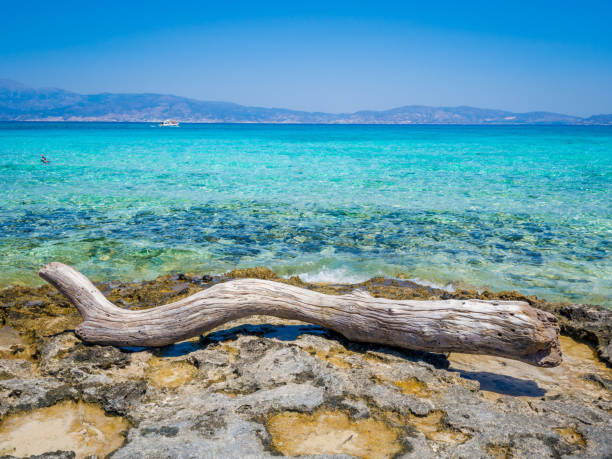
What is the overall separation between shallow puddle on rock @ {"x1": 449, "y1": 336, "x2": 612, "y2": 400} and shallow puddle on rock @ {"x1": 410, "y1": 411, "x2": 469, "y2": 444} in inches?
34.5

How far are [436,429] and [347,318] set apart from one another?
1716mm

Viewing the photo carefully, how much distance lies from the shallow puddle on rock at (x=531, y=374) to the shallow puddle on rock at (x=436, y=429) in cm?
88

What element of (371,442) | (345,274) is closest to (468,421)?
(371,442)

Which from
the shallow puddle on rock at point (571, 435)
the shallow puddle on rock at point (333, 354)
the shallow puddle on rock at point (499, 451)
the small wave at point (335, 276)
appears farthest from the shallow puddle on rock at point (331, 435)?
the small wave at point (335, 276)

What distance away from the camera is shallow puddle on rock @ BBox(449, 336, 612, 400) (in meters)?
4.40

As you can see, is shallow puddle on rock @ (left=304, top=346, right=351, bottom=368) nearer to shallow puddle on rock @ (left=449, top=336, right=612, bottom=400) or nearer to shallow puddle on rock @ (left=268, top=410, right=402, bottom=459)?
shallow puddle on rock @ (left=268, top=410, right=402, bottom=459)

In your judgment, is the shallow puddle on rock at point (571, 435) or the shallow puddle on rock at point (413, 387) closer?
the shallow puddle on rock at point (571, 435)

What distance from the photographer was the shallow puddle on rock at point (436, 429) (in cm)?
339

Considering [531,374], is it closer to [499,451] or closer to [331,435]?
[499,451]

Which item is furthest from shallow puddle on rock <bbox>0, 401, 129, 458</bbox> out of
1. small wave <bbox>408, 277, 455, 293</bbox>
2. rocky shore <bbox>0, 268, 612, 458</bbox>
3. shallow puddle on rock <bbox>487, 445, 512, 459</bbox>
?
small wave <bbox>408, 277, 455, 293</bbox>

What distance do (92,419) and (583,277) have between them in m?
8.29

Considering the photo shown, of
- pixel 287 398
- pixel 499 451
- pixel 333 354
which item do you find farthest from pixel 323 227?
pixel 499 451

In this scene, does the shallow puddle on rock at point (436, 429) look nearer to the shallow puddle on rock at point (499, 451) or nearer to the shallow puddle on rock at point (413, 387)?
the shallow puddle on rock at point (499, 451)

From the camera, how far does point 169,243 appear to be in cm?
1003
